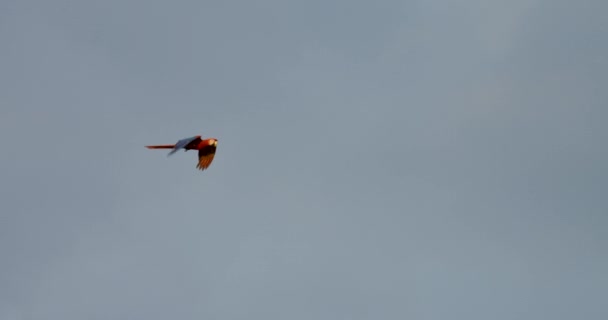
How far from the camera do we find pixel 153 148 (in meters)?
85.9

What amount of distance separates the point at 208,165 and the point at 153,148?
584 centimetres

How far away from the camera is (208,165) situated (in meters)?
89.1

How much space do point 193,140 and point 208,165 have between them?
438 centimetres

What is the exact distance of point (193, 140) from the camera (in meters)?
85.5

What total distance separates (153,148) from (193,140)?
3715mm
